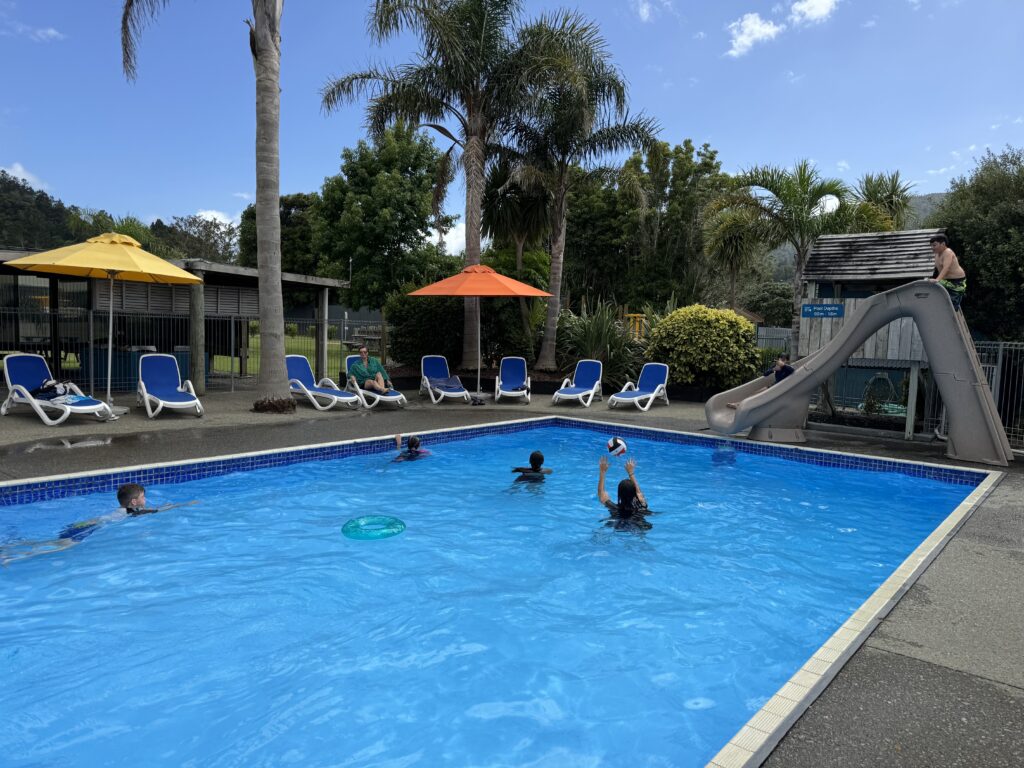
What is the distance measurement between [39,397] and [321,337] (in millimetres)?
7095

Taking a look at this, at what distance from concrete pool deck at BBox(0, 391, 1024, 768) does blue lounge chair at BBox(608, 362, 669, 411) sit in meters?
5.83

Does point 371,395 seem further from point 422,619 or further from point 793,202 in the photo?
point 793,202

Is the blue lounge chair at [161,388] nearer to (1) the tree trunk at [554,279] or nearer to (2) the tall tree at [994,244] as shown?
(1) the tree trunk at [554,279]

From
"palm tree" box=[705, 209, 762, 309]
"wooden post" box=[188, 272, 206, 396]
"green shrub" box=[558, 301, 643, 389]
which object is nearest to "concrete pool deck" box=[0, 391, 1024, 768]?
"wooden post" box=[188, 272, 206, 396]

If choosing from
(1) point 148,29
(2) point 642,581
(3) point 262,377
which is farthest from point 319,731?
(1) point 148,29

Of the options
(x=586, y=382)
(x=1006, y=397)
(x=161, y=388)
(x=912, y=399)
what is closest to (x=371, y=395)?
(x=161, y=388)

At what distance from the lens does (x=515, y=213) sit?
715 inches

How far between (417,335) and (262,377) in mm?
5853

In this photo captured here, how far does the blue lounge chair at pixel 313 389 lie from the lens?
1231 cm

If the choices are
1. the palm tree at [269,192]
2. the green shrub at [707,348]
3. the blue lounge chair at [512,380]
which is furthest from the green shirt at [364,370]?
the green shrub at [707,348]

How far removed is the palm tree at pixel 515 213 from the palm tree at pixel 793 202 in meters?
4.73

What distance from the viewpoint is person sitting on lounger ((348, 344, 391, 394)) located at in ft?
42.0

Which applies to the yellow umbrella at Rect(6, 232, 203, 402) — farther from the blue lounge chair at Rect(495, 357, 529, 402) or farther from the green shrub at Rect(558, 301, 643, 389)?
the green shrub at Rect(558, 301, 643, 389)

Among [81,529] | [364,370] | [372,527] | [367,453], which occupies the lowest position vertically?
[372,527]
